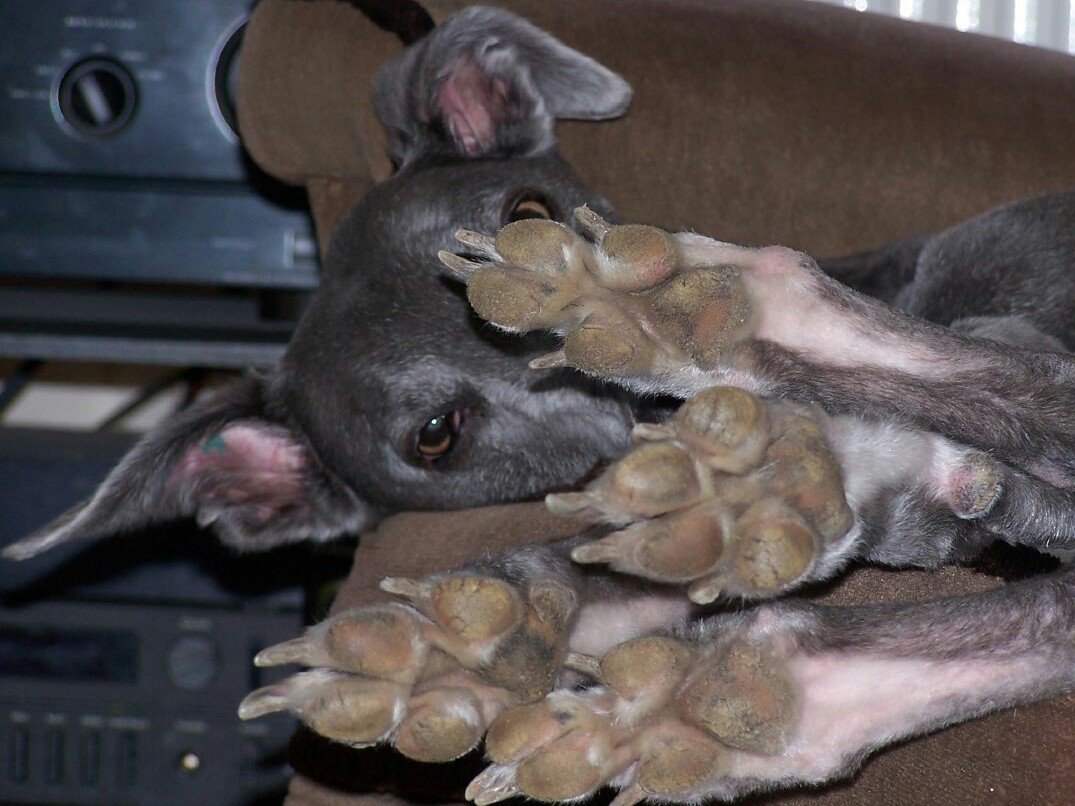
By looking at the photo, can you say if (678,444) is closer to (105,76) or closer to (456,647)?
(456,647)

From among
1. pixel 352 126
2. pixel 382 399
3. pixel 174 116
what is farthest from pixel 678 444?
pixel 174 116

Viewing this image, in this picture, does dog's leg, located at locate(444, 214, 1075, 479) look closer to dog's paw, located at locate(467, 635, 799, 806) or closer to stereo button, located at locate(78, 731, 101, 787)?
dog's paw, located at locate(467, 635, 799, 806)

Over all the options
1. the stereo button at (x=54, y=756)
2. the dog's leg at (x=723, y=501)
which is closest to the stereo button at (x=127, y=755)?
the stereo button at (x=54, y=756)

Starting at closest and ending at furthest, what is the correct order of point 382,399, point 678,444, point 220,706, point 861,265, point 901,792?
1. point 678,444
2. point 901,792
3. point 382,399
4. point 861,265
5. point 220,706

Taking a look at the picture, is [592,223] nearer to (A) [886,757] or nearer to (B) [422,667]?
(B) [422,667]

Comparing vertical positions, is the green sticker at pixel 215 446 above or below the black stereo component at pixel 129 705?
above

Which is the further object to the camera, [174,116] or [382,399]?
[174,116]

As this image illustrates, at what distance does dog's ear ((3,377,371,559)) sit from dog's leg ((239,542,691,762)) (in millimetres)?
930

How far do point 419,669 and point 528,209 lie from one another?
1108 mm

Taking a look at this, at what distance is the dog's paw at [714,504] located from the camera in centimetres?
114

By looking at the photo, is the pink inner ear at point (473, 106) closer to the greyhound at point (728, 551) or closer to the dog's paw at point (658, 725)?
the greyhound at point (728, 551)

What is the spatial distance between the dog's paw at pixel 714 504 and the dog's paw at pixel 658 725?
0.36 ft

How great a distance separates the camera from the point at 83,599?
8.39 feet

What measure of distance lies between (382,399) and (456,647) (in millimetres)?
905
